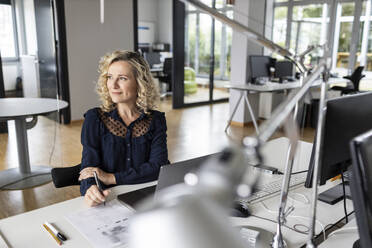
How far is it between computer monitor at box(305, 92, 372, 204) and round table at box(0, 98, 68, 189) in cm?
257

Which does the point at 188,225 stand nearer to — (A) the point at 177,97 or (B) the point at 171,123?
(B) the point at 171,123

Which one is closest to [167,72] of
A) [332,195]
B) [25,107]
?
[25,107]

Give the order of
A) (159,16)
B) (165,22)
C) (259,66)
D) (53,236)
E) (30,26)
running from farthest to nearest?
1. (159,16)
2. (165,22)
3. (259,66)
4. (30,26)
5. (53,236)

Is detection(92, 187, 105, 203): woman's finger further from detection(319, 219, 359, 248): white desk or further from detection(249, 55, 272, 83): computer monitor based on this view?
detection(249, 55, 272, 83): computer monitor

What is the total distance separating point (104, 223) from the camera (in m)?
1.22

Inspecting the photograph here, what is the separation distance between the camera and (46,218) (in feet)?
4.12

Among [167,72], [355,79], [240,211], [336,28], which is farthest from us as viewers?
[167,72]

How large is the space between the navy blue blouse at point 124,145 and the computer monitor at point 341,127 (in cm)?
81

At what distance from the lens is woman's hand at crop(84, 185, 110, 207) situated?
4.42 feet

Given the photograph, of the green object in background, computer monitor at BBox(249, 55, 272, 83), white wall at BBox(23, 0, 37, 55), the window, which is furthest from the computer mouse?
the green object in background

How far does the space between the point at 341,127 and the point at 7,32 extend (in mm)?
3616

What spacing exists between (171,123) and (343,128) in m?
4.93

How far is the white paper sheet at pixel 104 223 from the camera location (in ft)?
3.62

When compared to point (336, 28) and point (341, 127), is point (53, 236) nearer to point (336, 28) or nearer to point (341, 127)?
point (341, 127)
